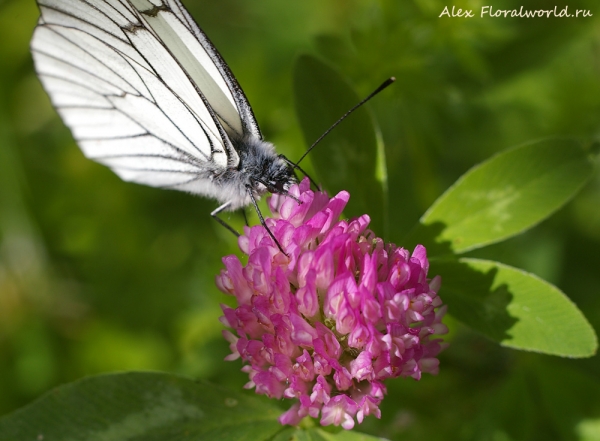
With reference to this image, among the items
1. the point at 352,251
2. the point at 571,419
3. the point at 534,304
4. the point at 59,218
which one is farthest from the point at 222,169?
the point at 59,218

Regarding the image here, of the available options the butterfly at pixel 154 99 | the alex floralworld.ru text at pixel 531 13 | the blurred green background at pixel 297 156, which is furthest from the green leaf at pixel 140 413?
the alex floralworld.ru text at pixel 531 13

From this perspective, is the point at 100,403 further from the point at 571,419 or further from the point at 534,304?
the point at 571,419

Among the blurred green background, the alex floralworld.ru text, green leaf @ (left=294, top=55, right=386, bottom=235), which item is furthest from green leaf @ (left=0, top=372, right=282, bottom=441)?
the alex floralworld.ru text

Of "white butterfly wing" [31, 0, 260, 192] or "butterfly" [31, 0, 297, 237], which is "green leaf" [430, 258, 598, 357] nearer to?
"butterfly" [31, 0, 297, 237]

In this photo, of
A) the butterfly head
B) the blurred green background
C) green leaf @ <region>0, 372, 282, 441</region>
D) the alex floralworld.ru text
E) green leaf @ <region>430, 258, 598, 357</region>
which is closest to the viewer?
green leaf @ <region>430, 258, 598, 357</region>

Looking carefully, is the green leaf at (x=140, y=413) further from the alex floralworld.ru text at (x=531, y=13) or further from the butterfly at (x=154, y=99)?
the alex floralworld.ru text at (x=531, y=13)

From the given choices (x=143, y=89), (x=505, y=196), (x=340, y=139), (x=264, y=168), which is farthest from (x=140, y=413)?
(x=505, y=196)
